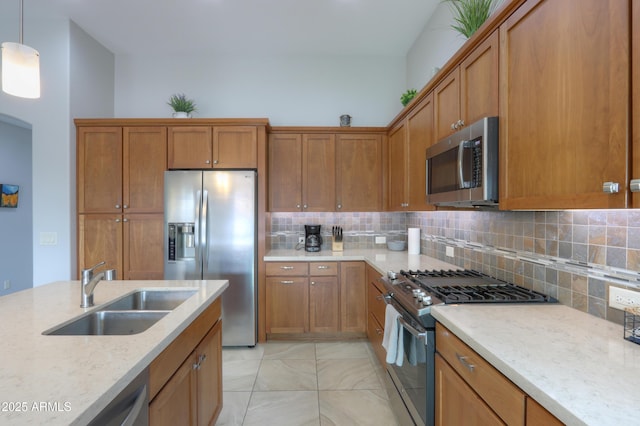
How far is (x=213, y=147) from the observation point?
10.2 ft

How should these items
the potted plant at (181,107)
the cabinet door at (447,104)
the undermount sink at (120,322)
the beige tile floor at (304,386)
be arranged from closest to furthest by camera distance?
the undermount sink at (120,322)
the cabinet door at (447,104)
the beige tile floor at (304,386)
the potted plant at (181,107)

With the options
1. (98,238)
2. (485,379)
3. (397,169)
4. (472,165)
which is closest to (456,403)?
(485,379)

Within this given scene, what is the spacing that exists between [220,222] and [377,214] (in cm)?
188

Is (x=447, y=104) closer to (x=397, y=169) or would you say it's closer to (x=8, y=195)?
(x=397, y=169)

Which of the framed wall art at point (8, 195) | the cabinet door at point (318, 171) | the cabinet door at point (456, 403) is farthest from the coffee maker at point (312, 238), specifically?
the framed wall art at point (8, 195)

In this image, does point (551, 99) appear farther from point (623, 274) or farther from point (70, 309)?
point (70, 309)

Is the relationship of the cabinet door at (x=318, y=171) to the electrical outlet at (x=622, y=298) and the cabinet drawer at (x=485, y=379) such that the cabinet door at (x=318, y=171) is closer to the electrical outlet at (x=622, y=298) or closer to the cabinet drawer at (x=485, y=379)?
the cabinet drawer at (x=485, y=379)

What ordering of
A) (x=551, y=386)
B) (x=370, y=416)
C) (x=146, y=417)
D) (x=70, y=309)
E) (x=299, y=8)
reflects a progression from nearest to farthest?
1. (x=551, y=386)
2. (x=146, y=417)
3. (x=70, y=309)
4. (x=370, y=416)
5. (x=299, y=8)

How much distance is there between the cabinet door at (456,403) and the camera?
40.4 inches

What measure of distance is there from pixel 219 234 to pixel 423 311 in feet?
7.16

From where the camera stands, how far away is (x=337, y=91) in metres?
3.73

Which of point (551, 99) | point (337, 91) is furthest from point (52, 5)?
point (551, 99)

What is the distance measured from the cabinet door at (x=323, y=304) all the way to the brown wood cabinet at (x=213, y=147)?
4.67 ft

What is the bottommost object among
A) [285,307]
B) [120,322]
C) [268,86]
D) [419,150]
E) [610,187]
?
[285,307]
